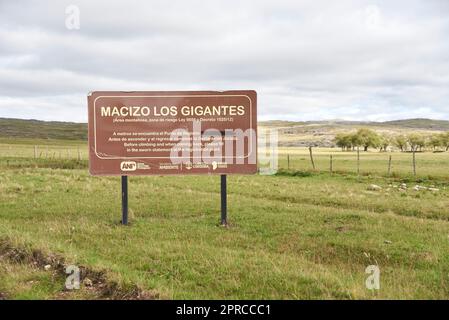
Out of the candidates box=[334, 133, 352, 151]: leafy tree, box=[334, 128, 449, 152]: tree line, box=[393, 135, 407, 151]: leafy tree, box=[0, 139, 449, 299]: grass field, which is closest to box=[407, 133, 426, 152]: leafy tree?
box=[334, 128, 449, 152]: tree line

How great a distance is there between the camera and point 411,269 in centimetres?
805

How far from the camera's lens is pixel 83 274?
296 inches

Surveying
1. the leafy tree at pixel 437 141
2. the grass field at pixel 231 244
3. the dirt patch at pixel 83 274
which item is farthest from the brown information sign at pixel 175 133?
the leafy tree at pixel 437 141

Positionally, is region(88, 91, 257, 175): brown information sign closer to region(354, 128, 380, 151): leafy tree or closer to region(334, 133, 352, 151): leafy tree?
region(354, 128, 380, 151): leafy tree

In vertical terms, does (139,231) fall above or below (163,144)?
below

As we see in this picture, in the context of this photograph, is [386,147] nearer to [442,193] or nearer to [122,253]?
[442,193]

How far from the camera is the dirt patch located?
6.55 metres

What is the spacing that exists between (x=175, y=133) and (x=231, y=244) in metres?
3.73

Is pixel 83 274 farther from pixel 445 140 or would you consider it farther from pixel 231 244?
pixel 445 140

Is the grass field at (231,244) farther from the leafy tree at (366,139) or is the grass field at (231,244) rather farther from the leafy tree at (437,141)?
the leafy tree at (437,141)

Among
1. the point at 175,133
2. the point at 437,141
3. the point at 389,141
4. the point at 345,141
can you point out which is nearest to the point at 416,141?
the point at 437,141

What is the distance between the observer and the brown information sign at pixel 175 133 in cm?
1232

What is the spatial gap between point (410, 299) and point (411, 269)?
6.38 ft

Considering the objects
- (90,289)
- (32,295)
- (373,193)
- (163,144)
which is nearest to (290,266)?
(90,289)
